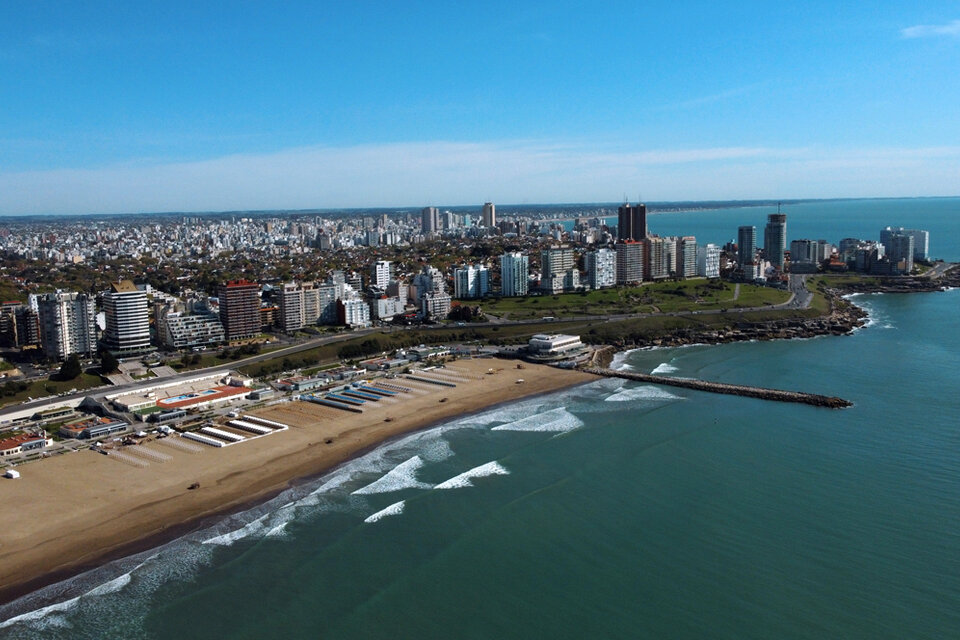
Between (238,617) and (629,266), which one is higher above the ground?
(629,266)

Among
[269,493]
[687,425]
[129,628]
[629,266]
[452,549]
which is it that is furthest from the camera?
[629,266]

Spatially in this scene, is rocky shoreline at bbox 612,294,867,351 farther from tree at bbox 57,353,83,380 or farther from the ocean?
tree at bbox 57,353,83,380

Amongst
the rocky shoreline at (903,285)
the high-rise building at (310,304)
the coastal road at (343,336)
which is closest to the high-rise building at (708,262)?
the coastal road at (343,336)

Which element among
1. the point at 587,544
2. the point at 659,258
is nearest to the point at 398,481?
the point at 587,544

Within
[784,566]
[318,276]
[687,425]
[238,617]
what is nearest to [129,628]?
[238,617]

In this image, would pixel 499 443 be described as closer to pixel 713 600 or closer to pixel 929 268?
pixel 713 600

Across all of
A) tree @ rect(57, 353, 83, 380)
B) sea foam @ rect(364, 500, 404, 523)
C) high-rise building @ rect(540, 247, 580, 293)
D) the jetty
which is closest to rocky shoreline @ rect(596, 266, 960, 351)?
the jetty
